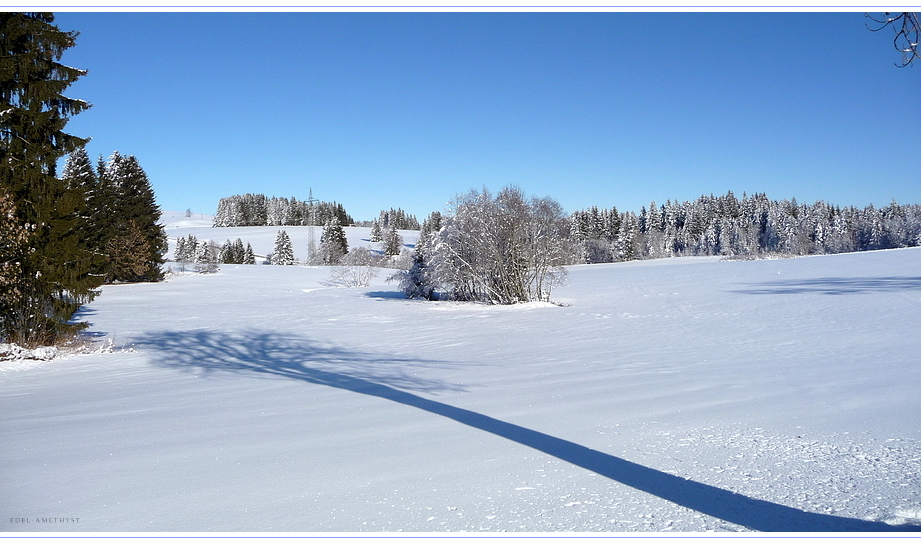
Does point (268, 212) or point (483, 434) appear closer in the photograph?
point (483, 434)

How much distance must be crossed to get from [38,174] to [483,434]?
12.3 meters

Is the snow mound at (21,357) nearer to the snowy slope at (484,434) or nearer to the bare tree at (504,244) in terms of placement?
the snowy slope at (484,434)

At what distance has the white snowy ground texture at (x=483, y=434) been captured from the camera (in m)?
3.50

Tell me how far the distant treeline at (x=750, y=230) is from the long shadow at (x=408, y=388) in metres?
64.1

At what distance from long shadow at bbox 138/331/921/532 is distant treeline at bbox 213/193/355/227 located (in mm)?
113391

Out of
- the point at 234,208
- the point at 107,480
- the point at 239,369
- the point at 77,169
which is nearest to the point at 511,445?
the point at 107,480

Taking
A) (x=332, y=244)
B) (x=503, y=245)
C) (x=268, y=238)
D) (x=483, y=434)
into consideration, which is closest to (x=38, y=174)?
(x=483, y=434)

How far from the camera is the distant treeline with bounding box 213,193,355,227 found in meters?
129

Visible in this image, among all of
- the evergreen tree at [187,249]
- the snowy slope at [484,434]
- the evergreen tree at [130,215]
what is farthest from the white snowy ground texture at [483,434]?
the evergreen tree at [187,249]

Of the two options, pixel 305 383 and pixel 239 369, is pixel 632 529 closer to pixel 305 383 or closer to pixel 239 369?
pixel 305 383

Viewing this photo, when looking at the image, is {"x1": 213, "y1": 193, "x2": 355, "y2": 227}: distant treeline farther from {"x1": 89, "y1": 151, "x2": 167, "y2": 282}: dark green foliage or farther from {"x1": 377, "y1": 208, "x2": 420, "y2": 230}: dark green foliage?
{"x1": 89, "y1": 151, "x2": 167, "y2": 282}: dark green foliage

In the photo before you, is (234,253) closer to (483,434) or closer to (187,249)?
(187,249)

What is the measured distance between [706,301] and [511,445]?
66.1 ft

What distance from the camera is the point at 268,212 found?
140500 mm
